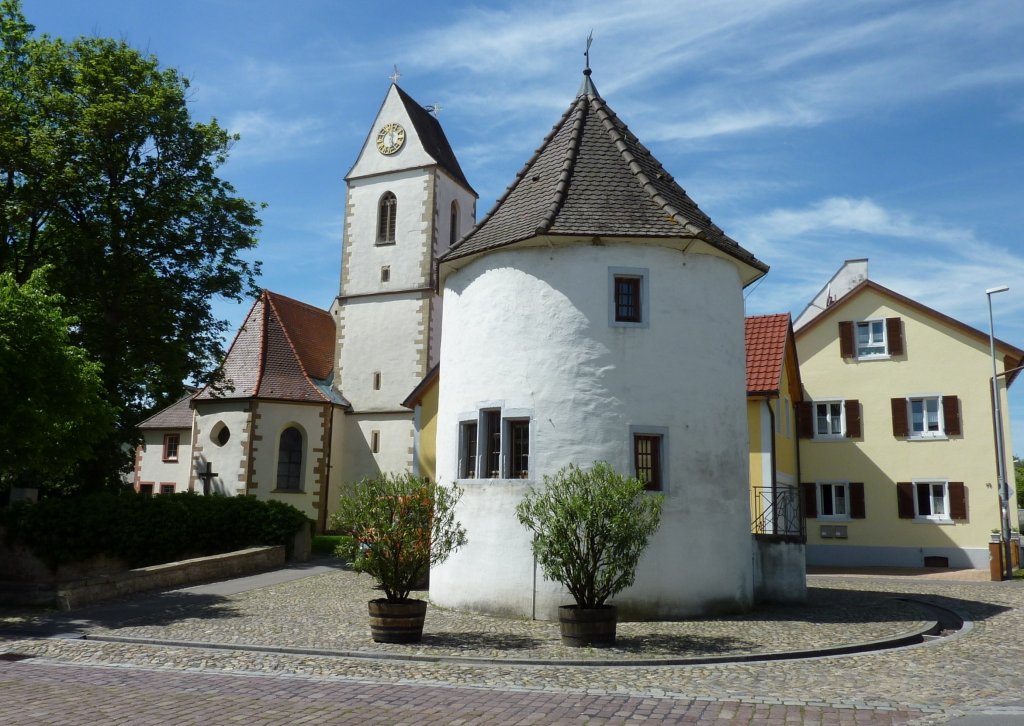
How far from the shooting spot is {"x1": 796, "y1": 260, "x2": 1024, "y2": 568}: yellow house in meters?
28.2

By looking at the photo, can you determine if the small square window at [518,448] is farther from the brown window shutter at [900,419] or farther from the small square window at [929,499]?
the small square window at [929,499]

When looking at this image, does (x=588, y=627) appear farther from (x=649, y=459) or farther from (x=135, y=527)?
(x=135, y=527)

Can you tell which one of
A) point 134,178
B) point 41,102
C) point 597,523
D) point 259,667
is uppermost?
point 41,102

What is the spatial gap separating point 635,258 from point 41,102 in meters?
18.0

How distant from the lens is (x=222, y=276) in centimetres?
2628

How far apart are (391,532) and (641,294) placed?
6342 millimetres

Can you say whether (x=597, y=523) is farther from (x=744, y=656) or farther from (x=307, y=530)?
(x=307, y=530)

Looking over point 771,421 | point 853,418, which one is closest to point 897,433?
point 853,418

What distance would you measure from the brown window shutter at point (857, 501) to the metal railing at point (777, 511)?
10.2 m

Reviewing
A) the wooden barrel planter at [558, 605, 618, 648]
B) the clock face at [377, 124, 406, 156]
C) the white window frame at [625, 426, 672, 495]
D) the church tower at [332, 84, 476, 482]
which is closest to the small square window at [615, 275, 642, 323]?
the white window frame at [625, 426, 672, 495]

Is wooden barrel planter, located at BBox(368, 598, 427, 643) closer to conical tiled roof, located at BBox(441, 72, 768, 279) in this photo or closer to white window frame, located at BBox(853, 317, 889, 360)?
conical tiled roof, located at BBox(441, 72, 768, 279)

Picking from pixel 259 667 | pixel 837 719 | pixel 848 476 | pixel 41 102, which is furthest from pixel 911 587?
pixel 41 102

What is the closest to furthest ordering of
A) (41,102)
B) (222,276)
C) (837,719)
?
(837,719), (41,102), (222,276)

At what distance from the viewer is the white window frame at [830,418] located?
3006cm
